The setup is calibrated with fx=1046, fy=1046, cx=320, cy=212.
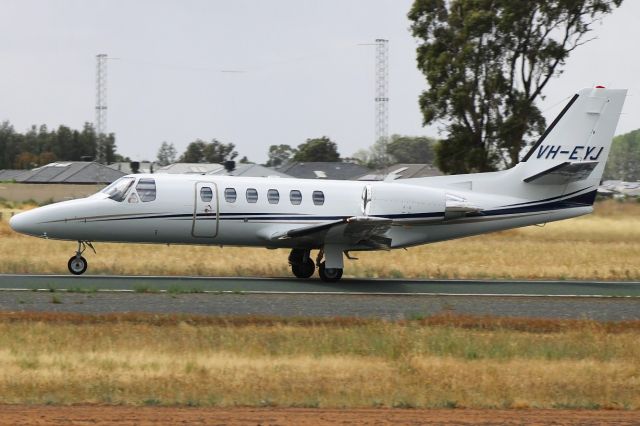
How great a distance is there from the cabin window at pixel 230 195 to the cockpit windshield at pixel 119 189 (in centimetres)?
202

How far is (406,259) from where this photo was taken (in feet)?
98.6

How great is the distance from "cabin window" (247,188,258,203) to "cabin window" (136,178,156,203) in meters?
2.06

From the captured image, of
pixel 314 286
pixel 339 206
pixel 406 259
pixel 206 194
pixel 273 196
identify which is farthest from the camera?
pixel 406 259

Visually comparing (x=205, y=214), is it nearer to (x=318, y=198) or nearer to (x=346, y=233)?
(x=318, y=198)

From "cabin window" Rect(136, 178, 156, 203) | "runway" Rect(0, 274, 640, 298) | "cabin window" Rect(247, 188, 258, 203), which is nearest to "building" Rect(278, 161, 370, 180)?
"runway" Rect(0, 274, 640, 298)

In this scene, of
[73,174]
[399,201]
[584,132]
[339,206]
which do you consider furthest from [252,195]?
[73,174]

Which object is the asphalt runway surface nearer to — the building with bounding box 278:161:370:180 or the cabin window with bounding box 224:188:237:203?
the cabin window with bounding box 224:188:237:203

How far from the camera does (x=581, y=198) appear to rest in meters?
24.5

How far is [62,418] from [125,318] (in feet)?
21.0

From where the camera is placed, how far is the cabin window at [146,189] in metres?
22.5

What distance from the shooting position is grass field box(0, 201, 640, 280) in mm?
25594

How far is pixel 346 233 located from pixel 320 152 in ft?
281

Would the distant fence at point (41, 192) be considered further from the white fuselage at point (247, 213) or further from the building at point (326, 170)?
the white fuselage at point (247, 213)

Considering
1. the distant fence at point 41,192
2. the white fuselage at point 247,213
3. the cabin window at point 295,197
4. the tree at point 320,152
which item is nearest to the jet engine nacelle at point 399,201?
the white fuselage at point 247,213
